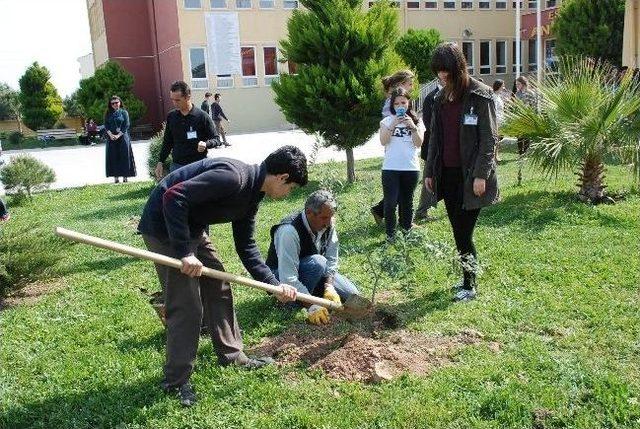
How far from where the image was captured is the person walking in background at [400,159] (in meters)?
5.84

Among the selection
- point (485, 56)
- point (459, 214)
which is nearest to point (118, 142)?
point (459, 214)

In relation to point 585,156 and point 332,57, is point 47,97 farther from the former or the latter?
point 585,156

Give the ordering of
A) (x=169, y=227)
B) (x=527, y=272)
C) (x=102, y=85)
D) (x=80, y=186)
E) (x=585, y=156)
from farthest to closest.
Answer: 1. (x=102, y=85)
2. (x=80, y=186)
3. (x=585, y=156)
4. (x=527, y=272)
5. (x=169, y=227)

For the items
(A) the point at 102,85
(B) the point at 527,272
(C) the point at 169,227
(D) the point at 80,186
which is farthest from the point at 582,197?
(A) the point at 102,85

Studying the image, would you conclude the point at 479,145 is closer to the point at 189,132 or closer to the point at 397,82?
the point at 397,82

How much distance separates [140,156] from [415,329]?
56.2ft

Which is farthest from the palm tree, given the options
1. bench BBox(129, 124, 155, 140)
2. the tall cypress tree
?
bench BBox(129, 124, 155, 140)

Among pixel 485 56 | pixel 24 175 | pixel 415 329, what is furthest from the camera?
pixel 485 56

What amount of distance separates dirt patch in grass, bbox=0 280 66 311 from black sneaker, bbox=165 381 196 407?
→ 103 inches

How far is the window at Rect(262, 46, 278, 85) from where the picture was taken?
97.5 ft

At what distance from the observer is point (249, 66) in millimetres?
29609

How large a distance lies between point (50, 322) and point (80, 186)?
29.0ft

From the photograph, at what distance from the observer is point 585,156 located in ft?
22.9

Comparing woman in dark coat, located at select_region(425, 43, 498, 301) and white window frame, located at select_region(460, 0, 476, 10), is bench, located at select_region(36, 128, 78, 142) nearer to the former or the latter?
white window frame, located at select_region(460, 0, 476, 10)
